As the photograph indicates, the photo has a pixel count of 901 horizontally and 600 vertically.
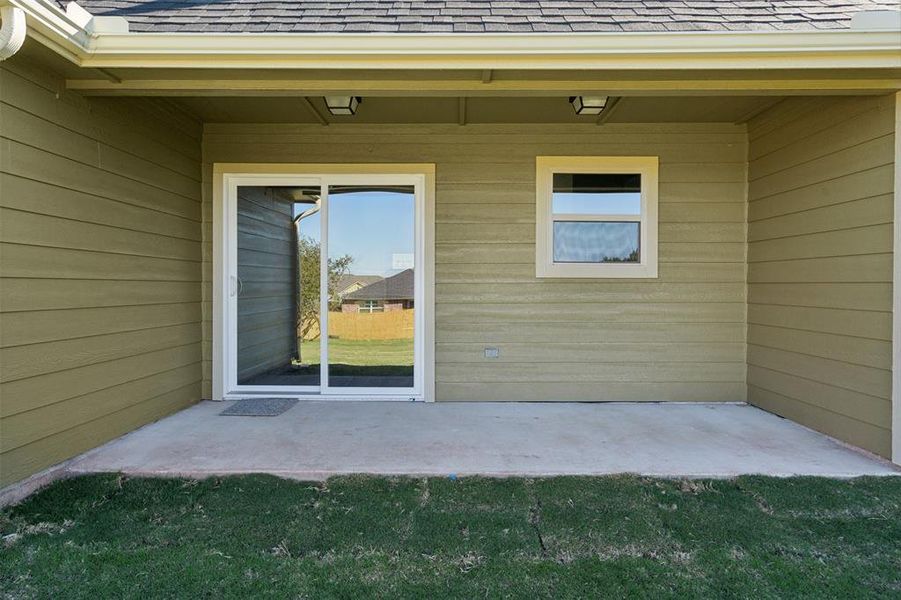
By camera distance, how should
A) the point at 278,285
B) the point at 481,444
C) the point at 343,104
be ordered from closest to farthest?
the point at 481,444 < the point at 343,104 < the point at 278,285

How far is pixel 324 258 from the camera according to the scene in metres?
4.18

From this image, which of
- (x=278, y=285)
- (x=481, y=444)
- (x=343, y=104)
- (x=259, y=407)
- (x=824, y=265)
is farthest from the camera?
(x=278, y=285)

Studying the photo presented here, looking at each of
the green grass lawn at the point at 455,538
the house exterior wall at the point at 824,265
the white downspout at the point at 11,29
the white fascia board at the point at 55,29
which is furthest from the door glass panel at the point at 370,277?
the house exterior wall at the point at 824,265

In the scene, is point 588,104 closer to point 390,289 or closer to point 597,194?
point 597,194

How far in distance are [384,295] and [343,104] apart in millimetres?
1597

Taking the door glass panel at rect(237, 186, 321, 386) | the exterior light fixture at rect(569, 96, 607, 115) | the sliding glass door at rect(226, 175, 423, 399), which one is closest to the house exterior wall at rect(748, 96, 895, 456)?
the exterior light fixture at rect(569, 96, 607, 115)

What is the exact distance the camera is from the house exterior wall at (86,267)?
2.45m

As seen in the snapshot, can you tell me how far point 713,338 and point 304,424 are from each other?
139 inches

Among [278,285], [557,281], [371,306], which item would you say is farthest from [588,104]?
[278,285]

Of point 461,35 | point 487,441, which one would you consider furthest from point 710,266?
point 461,35

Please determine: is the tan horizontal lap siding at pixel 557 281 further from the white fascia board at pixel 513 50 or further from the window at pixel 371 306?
the white fascia board at pixel 513 50

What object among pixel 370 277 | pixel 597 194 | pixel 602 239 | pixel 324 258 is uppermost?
pixel 597 194

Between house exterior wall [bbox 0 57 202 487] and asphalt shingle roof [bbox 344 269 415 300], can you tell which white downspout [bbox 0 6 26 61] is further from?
→ asphalt shingle roof [bbox 344 269 415 300]

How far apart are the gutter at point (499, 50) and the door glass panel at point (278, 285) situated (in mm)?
1672
